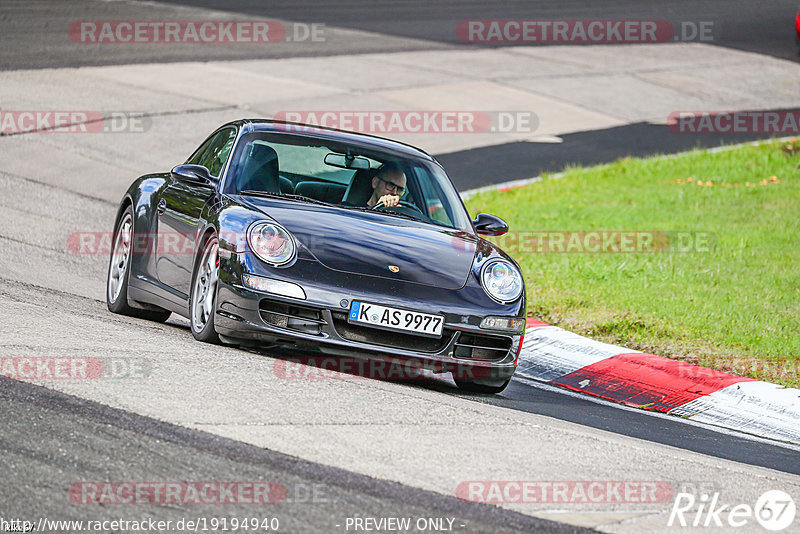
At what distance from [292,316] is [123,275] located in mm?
2163

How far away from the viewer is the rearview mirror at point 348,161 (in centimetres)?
767

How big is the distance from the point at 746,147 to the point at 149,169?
28.4 feet

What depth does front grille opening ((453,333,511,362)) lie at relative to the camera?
6.68 metres

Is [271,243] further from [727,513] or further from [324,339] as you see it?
[727,513]

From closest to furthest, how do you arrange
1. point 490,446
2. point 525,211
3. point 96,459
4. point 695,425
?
point 96,459 < point 490,446 < point 695,425 < point 525,211

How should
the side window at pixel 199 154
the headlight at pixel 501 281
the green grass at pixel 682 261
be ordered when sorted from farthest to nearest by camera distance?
the green grass at pixel 682 261 < the side window at pixel 199 154 < the headlight at pixel 501 281

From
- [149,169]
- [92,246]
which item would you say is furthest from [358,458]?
[149,169]

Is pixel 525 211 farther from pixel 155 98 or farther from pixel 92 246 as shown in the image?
pixel 155 98

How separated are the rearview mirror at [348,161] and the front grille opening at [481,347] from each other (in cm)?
157

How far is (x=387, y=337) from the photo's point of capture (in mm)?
6492

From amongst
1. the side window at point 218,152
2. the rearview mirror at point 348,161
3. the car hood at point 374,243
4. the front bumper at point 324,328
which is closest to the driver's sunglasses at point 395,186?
the rearview mirror at point 348,161

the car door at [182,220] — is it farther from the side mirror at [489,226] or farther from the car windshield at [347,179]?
the side mirror at [489,226]

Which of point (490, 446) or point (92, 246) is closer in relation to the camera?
point (490, 446)

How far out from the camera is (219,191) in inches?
290
